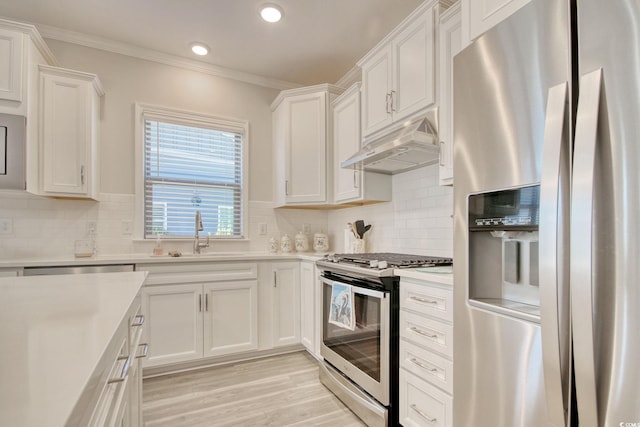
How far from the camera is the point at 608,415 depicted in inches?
30.2

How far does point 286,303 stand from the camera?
3016 mm

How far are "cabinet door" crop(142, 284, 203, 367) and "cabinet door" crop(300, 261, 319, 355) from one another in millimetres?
911

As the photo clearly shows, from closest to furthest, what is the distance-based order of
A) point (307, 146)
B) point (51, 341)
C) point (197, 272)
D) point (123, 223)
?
point (51, 341), point (197, 272), point (123, 223), point (307, 146)

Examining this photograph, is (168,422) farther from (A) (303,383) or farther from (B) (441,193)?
(B) (441,193)

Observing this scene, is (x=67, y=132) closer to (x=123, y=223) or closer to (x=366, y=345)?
(x=123, y=223)

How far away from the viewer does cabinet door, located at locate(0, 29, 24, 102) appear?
2.20 meters

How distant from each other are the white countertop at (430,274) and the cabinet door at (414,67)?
101 centimetres

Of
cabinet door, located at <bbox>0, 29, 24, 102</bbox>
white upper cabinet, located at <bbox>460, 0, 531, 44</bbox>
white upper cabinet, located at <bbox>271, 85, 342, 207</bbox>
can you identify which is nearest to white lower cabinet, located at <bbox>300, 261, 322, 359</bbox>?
white upper cabinet, located at <bbox>271, 85, 342, 207</bbox>

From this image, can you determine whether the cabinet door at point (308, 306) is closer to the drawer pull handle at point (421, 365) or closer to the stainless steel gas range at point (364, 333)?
the stainless steel gas range at point (364, 333)

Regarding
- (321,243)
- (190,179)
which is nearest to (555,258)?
(321,243)

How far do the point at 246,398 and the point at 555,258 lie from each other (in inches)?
84.8

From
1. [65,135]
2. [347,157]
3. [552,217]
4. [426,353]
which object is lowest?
[426,353]

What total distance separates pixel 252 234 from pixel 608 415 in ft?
9.91

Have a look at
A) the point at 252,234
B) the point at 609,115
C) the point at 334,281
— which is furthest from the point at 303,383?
the point at 609,115
